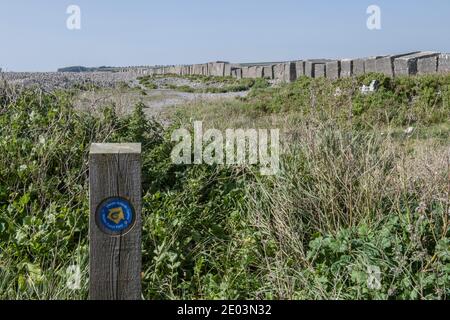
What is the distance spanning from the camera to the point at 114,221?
8.26ft

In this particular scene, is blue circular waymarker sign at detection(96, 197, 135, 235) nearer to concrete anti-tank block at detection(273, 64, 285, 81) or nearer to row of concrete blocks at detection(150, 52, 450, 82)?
row of concrete blocks at detection(150, 52, 450, 82)

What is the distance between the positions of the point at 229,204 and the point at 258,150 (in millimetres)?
752

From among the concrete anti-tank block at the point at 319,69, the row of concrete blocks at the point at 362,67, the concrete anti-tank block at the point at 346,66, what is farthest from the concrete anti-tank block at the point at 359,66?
the concrete anti-tank block at the point at 319,69

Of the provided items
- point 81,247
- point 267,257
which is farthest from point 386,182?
point 81,247

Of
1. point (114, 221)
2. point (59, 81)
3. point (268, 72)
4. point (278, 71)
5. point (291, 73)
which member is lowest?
point (114, 221)

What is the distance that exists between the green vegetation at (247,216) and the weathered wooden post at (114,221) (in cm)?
55

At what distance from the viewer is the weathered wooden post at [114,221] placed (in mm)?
2479

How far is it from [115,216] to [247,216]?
67.9 inches

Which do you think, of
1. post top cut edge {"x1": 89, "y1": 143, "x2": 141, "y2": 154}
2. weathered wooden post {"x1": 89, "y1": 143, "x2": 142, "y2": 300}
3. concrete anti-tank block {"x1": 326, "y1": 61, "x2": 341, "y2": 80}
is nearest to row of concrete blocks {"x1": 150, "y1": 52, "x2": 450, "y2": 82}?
concrete anti-tank block {"x1": 326, "y1": 61, "x2": 341, "y2": 80}

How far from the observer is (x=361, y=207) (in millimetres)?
3941

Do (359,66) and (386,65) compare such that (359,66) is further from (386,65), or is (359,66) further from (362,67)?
(386,65)

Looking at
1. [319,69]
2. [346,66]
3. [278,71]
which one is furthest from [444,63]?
[278,71]

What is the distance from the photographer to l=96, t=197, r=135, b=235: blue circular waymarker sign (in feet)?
8.18
